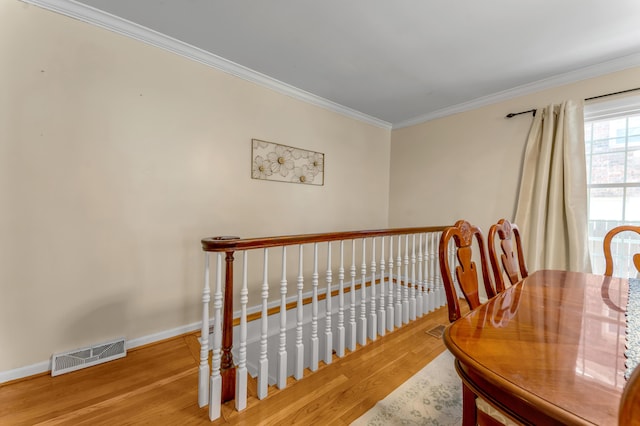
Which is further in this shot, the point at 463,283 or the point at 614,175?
the point at 614,175

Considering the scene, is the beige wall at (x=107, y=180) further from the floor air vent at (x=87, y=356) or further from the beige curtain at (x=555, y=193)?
the beige curtain at (x=555, y=193)

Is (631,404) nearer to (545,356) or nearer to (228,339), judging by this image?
→ (545,356)

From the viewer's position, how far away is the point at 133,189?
2068 mm

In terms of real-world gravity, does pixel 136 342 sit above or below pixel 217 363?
below

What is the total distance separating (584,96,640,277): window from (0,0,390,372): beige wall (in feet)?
10.6

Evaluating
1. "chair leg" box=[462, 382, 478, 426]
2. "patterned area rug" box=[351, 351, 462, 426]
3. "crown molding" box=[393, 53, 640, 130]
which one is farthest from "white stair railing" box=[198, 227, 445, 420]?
"crown molding" box=[393, 53, 640, 130]

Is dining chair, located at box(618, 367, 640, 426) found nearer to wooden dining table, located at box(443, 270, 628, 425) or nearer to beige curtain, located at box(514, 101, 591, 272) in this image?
wooden dining table, located at box(443, 270, 628, 425)

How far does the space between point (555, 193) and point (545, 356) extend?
2.65m

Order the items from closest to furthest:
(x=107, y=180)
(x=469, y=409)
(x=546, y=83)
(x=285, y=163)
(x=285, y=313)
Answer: (x=469, y=409), (x=285, y=313), (x=107, y=180), (x=546, y=83), (x=285, y=163)

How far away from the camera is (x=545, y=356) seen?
2.15 feet

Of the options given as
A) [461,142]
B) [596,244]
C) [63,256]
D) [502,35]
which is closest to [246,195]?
[63,256]

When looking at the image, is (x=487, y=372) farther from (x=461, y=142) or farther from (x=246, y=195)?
(x=461, y=142)

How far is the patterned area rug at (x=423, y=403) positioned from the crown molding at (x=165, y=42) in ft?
9.54

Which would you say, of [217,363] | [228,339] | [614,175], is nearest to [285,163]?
[228,339]
